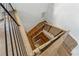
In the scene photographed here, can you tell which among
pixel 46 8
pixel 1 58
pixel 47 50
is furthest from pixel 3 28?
pixel 46 8

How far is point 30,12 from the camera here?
1.89m

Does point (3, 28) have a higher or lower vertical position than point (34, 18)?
higher

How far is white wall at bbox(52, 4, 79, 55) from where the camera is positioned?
1779mm

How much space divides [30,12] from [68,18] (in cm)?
46

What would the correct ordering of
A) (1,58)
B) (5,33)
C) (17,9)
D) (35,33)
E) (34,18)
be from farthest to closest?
1. (34,18)
2. (17,9)
3. (35,33)
4. (5,33)
5. (1,58)

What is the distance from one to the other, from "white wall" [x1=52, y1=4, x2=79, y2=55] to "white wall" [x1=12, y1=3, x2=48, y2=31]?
164 millimetres

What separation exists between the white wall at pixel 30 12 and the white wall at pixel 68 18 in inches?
6.4

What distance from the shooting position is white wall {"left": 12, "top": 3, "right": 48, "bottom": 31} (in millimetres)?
1819

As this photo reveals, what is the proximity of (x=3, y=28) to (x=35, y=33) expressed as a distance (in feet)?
2.31

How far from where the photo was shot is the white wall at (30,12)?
1819mm

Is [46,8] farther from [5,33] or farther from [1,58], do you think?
[1,58]

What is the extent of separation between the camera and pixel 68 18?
1861 mm

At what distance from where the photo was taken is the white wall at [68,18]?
1.78 m

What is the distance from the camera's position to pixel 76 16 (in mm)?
1775
